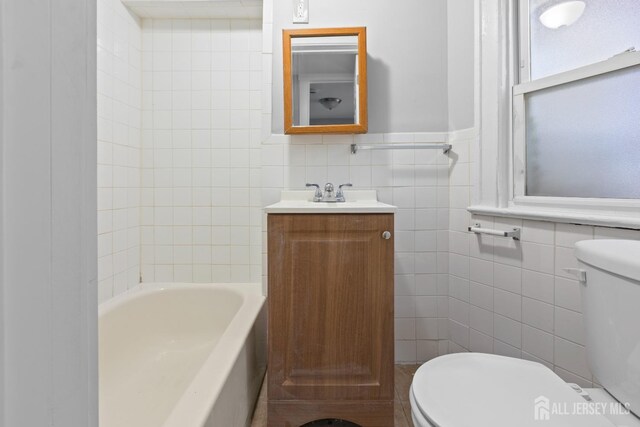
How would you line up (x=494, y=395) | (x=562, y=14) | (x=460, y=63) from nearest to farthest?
(x=494, y=395) < (x=562, y=14) < (x=460, y=63)

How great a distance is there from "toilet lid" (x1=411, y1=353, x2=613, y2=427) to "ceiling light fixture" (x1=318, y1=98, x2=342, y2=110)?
1269mm

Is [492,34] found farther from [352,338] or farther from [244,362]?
[244,362]

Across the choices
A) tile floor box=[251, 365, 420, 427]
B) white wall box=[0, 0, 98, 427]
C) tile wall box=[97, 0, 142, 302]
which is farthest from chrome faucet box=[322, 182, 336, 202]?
white wall box=[0, 0, 98, 427]

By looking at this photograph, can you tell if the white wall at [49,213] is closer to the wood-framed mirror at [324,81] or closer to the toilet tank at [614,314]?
the toilet tank at [614,314]

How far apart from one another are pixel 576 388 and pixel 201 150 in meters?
1.93

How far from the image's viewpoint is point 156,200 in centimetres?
193

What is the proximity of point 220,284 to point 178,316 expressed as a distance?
0.90 feet

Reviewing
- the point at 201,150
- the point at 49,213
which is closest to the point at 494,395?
the point at 49,213

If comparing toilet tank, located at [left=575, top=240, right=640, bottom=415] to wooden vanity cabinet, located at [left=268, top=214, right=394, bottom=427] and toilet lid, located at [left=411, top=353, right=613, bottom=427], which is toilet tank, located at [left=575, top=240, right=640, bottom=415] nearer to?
toilet lid, located at [left=411, top=353, right=613, bottom=427]

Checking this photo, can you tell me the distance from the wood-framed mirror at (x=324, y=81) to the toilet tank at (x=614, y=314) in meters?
1.13

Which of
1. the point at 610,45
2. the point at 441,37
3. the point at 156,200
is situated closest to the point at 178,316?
the point at 156,200

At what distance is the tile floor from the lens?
1350 millimetres

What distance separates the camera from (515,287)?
4.64 feet

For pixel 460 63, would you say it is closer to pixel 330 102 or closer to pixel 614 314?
pixel 330 102
